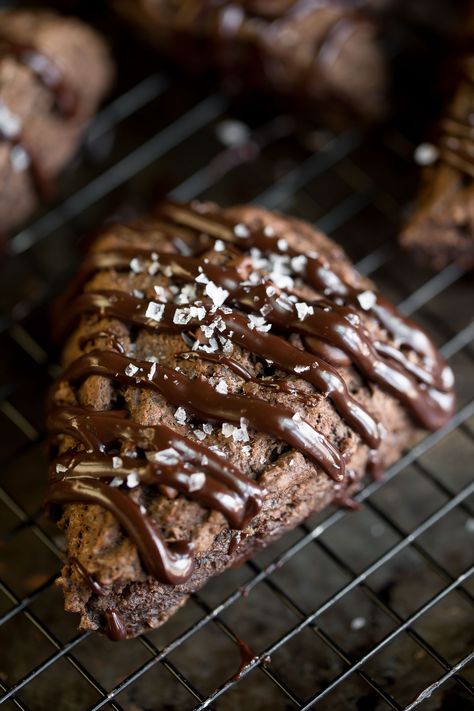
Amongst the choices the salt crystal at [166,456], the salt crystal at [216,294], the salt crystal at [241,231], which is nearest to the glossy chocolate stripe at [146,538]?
the salt crystal at [166,456]

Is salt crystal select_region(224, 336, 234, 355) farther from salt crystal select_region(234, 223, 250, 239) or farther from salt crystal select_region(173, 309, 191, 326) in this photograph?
salt crystal select_region(234, 223, 250, 239)

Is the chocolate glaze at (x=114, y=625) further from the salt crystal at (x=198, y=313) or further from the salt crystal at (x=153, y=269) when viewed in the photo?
the salt crystal at (x=153, y=269)

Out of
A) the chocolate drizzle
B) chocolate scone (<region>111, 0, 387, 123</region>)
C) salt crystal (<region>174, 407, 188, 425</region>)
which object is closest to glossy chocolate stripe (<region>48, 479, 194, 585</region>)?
the chocolate drizzle

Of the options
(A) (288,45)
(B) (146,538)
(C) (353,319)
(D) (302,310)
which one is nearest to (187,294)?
(D) (302,310)

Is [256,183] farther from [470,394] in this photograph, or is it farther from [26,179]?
[470,394]

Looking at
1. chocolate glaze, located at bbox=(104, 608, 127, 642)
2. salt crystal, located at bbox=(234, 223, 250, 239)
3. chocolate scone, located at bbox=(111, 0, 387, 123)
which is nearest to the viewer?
chocolate glaze, located at bbox=(104, 608, 127, 642)

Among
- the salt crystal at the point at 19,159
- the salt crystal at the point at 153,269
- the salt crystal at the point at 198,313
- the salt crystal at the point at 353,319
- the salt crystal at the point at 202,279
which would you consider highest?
the salt crystal at the point at 353,319
